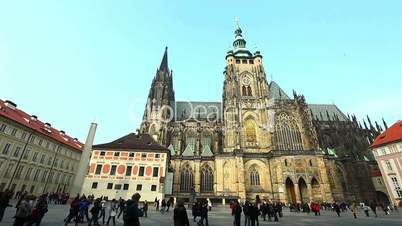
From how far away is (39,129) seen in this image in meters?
31.8

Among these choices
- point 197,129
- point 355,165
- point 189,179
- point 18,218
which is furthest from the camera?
point 197,129

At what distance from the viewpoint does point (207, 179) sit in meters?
36.6

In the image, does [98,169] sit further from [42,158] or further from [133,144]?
[42,158]

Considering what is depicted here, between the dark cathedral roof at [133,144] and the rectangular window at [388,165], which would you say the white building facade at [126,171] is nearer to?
the dark cathedral roof at [133,144]

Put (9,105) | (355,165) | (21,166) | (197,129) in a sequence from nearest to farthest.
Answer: (21,166) < (9,105) < (355,165) < (197,129)

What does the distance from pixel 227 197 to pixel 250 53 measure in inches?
1259

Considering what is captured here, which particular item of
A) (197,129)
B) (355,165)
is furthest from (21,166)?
(355,165)

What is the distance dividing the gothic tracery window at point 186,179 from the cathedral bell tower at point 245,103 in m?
7.19

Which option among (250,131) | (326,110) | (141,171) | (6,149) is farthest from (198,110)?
(6,149)

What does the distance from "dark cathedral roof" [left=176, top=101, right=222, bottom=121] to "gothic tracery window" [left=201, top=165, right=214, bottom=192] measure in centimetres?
1327

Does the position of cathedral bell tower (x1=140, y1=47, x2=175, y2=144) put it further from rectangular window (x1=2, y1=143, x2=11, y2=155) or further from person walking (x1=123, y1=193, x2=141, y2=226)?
person walking (x1=123, y1=193, x2=141, y2=226)

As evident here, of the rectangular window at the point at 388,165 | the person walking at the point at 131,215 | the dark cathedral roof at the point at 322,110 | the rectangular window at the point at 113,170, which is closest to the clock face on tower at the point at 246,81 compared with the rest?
the dark cathedral roof at the point at 322,110

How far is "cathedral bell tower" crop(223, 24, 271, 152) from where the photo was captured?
37.8 metres

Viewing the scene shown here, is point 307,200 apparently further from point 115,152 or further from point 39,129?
point 39,129
